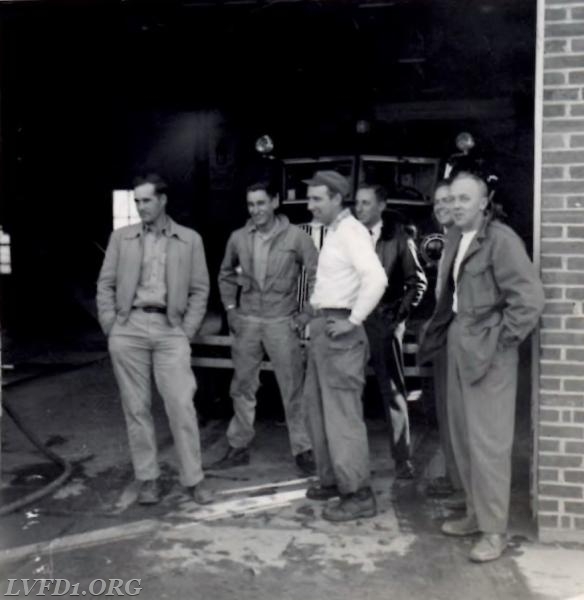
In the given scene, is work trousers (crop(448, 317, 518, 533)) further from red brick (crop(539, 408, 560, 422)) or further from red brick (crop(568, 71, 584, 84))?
red brick (crop(568, 71, 584, 84))

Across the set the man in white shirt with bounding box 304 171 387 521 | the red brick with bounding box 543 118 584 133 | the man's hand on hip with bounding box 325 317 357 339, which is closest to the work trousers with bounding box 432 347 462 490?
the man in white shirt with bounding box 304 171 387 521

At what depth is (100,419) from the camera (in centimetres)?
768

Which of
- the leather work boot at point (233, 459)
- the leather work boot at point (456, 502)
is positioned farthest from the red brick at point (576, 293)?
the leather work boot at point (233, 459)

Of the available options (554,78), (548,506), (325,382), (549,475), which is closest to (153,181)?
(325,382)

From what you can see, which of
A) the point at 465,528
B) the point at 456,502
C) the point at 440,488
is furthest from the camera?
the point at 440,488

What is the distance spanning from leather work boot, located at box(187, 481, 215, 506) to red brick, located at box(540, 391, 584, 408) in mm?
2171

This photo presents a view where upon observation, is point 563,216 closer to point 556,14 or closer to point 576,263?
point 576,263

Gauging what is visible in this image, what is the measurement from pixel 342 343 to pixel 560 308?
1.26 meters

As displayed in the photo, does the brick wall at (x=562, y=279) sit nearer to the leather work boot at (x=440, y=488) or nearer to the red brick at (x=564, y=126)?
the red brick at (x=564, y=126)

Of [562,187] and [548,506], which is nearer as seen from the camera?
[562,187]

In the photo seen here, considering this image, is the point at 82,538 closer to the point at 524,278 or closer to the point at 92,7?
the point at 524,278

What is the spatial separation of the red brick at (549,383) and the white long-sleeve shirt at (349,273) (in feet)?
3.40

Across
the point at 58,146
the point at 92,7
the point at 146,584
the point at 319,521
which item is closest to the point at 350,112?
the point at 92,7

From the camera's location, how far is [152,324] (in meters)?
5.22
